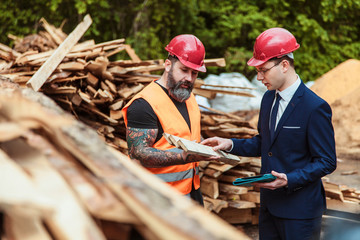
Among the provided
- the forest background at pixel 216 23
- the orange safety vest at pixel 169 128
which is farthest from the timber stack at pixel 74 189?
→ the forest background at pixel 216 23

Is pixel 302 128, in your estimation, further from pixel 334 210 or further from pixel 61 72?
pixel 61 72

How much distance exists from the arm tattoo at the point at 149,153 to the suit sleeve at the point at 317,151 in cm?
83

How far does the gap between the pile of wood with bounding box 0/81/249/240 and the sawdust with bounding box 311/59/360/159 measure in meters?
7.80

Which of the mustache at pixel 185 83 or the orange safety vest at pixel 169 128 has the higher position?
the mustache at pixel 185 83

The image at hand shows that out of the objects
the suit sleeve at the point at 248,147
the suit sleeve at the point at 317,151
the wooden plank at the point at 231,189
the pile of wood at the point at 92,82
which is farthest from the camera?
the wooden plank at the point at 231,189

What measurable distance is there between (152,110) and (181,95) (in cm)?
35

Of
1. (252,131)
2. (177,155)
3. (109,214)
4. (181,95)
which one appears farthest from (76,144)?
(252,131)

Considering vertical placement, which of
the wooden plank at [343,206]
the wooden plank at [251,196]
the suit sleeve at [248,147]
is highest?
the suit sleeve at [248,147]

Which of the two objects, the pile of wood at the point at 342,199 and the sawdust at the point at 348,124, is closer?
the pile of wood at the point at 342,199

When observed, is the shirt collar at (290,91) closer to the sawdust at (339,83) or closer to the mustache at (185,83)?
the mustache at (185,83)

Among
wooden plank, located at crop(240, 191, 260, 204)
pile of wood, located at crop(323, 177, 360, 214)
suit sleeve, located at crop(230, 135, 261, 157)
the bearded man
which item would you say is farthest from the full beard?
pile of wood, located at crop(323, 177, 360, 214)

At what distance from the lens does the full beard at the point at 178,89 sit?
10.5 feet

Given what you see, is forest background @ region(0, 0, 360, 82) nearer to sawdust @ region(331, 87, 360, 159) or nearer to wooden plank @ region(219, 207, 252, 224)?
sawdust @ region(331, 87, 360, 159)

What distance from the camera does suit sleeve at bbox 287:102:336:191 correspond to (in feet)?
9.16
